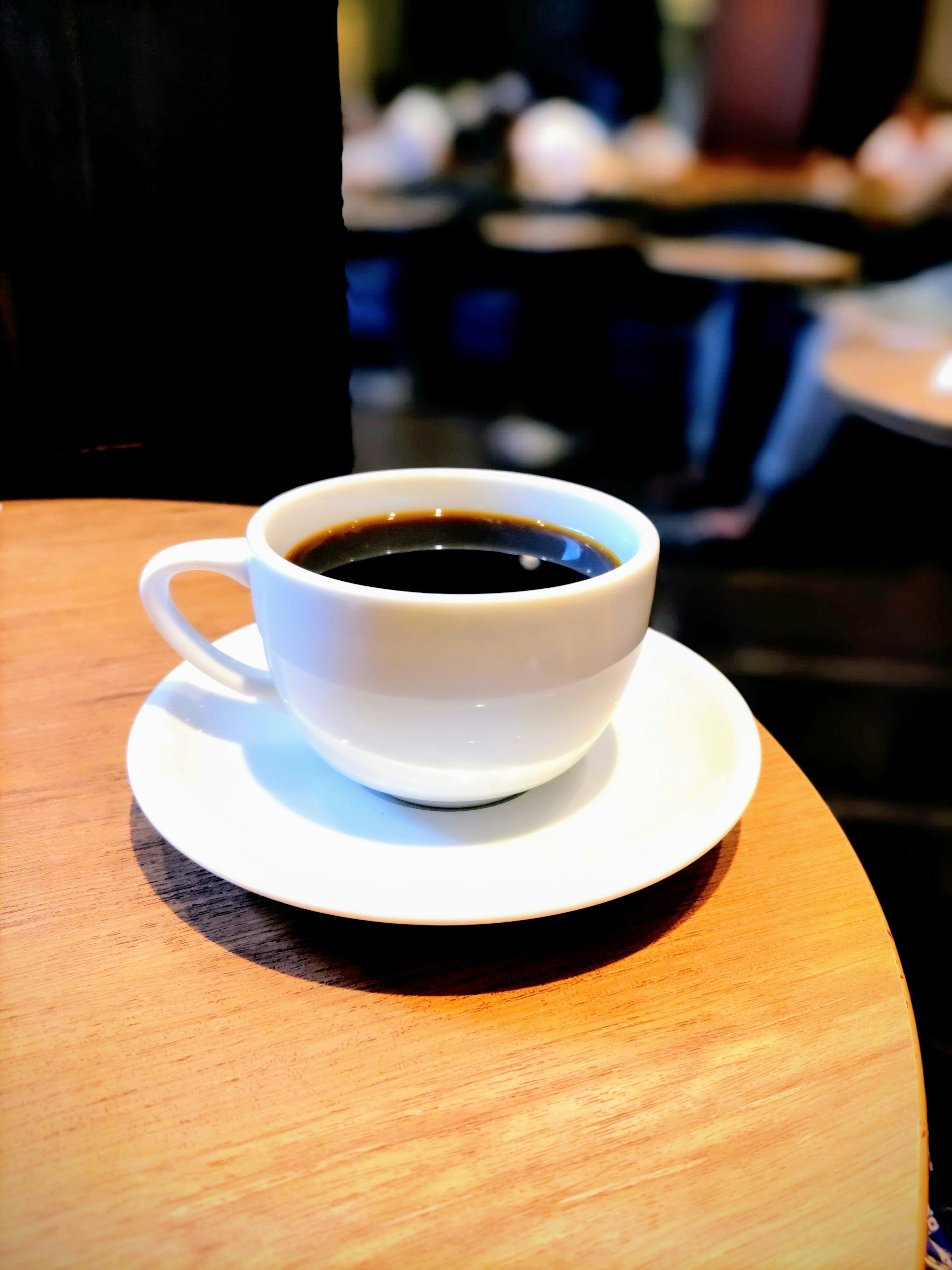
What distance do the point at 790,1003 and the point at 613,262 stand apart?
2806 millimetres

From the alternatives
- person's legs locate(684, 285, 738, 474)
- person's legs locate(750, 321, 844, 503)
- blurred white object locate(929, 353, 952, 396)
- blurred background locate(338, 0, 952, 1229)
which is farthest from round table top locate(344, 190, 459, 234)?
blurred white object locate(929, 353, 952, 396)

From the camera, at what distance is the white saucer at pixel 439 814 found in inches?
12.5

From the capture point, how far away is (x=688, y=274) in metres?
2.71

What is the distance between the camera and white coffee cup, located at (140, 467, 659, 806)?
0.33m

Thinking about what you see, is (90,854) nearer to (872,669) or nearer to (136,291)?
(136,291)

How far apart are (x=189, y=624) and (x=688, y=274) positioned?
2.62 meters

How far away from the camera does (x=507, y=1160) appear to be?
0.86ft

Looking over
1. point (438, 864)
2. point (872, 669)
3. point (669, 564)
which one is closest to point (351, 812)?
point (438, 864)

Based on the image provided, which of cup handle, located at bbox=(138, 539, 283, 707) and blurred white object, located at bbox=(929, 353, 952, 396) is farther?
blurred white object, located at bbox=(929, 353, 952, 396)

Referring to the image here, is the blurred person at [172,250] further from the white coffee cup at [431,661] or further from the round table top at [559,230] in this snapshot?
the round table top at [559,230]

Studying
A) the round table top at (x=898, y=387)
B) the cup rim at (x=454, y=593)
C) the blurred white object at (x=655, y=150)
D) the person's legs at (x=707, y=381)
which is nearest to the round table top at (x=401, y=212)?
the blurred white object at (x=655, y=150)

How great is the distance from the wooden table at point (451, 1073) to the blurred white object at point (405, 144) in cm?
221

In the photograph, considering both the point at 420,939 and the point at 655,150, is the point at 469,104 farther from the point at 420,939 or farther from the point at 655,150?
the point at 420,939

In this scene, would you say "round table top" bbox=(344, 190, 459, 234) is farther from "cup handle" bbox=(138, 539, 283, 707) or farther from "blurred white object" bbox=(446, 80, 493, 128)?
"cup handle" bbox=(138, 539, 283, 707)
